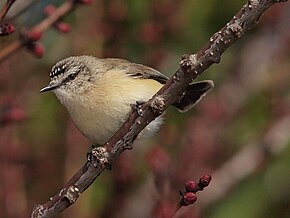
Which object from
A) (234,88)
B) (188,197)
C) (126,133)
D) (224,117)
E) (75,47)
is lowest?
(188,197)

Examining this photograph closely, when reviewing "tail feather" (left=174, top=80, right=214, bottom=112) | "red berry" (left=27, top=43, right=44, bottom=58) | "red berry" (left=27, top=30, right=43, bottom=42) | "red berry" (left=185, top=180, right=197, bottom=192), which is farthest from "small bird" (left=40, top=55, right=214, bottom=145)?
"red berry" (left=185, top=180, right=197, bottom=192)

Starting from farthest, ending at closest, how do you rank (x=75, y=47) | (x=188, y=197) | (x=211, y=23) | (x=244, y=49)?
(x=244, y=49), (x=211, y=23), (x=75, y=47), (x=188, y=197)

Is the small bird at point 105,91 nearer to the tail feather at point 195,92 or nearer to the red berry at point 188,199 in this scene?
the tail feather at point 195,92

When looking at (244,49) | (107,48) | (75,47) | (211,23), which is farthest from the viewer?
(244,49)

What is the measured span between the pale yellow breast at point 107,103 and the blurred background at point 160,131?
788 millimetres

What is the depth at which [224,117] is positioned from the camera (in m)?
5.13

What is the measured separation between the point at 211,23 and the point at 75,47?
43.1 inches

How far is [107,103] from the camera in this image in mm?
3648

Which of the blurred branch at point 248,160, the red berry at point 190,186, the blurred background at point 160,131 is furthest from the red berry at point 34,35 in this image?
the blurred branch at point 248,160

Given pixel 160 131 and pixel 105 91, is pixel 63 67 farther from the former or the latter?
pixel 160 131

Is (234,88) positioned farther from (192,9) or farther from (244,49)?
(192,9)

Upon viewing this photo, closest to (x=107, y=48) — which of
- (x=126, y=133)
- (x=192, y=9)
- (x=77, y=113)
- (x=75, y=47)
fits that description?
(x=75, y=47)

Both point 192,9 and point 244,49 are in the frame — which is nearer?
point 192,9

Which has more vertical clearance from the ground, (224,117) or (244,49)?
(244,49)
